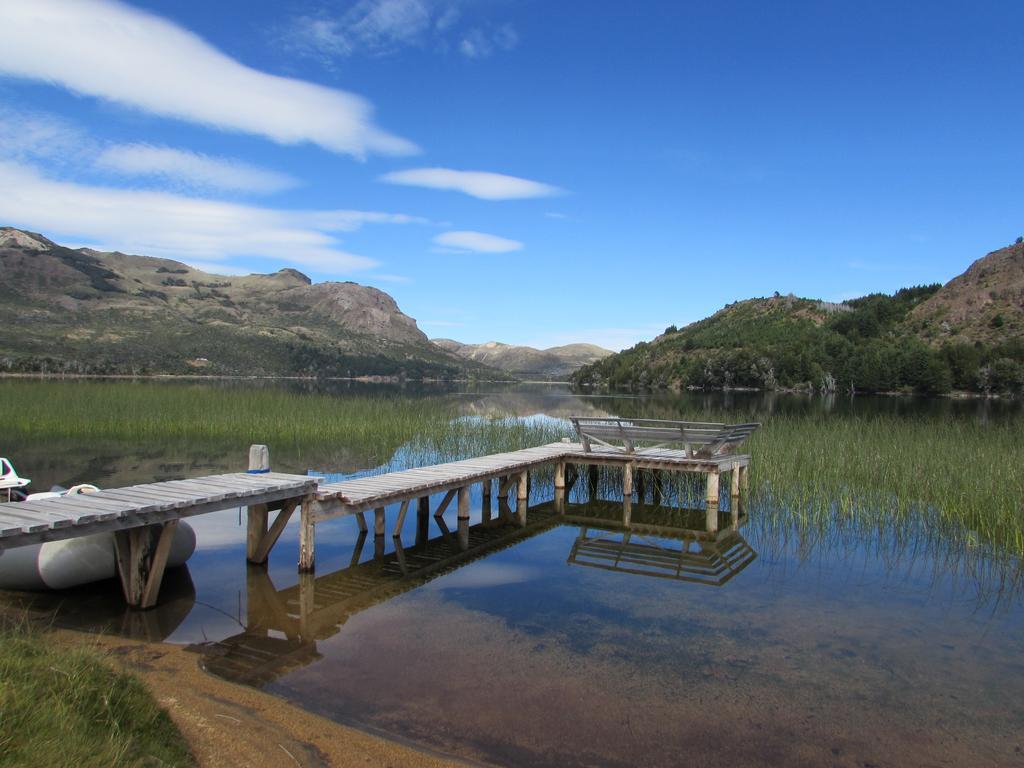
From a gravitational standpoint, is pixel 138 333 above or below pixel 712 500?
above

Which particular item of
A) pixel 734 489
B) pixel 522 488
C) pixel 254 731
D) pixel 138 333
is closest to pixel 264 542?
pixel 254 731

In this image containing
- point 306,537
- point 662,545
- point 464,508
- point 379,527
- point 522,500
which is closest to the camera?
point 306,537

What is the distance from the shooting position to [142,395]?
32250 mm

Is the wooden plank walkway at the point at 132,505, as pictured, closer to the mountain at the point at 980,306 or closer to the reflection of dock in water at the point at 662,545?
the reflection of dock in water at the point at 662,545

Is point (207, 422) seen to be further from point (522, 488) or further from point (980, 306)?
point (980, 306)

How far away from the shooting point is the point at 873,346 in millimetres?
79000

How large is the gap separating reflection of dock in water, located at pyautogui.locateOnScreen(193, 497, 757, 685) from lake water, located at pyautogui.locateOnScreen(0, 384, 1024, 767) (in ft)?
0.15

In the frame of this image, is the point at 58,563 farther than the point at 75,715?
Yes

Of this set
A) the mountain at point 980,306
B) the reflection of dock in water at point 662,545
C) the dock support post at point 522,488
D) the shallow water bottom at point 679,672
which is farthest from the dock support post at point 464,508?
the mountain at point 980,306

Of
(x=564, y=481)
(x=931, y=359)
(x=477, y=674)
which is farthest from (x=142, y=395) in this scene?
(x=931, y=359)

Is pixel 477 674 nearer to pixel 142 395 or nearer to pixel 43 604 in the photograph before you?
pixel 43 604

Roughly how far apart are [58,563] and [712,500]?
10.3 m

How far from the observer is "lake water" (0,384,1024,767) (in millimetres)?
5152

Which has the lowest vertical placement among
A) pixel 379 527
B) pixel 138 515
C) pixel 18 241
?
pixel 379 527
